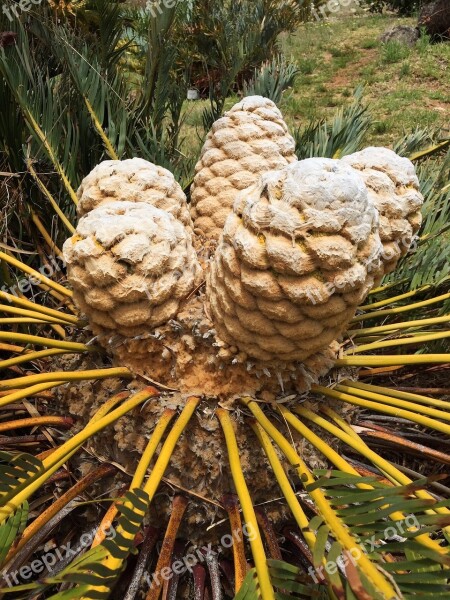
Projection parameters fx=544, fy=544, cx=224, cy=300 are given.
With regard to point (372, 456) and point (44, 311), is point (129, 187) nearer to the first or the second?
point (44, 311)

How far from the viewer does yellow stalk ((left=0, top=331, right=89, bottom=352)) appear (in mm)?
865

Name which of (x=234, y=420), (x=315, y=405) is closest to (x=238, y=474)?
(x=234, y=420)

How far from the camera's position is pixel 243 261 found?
2.56ft

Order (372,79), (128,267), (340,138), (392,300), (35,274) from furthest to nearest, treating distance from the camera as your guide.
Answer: (372,79) → (340,138) → (392,300) → (35,274) → (128,267)

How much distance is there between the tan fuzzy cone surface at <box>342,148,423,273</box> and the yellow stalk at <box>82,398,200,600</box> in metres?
0.42

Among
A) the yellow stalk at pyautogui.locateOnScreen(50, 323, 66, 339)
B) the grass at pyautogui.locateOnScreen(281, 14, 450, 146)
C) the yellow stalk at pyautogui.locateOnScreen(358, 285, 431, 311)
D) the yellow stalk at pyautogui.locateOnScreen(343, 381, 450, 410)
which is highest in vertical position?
the yellow stalk at pyautogui.locateOnScreen(343, 381, 450, 410)

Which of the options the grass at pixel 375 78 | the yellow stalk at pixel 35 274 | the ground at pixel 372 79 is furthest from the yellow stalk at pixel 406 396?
the grass at pixel 375 78

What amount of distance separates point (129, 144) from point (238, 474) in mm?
891

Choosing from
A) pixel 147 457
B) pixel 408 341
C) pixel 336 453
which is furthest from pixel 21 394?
pixel 408 341

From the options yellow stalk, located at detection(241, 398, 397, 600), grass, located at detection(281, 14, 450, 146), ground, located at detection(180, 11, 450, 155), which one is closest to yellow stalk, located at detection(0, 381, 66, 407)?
yellow stalk, located at detection(241, 398, 397, 600)

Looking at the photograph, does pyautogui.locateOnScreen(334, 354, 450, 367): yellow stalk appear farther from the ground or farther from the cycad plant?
the ground

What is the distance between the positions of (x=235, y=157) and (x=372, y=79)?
15.6 feet

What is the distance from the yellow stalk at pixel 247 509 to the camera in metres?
0.62

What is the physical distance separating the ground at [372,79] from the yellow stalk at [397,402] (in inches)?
108
